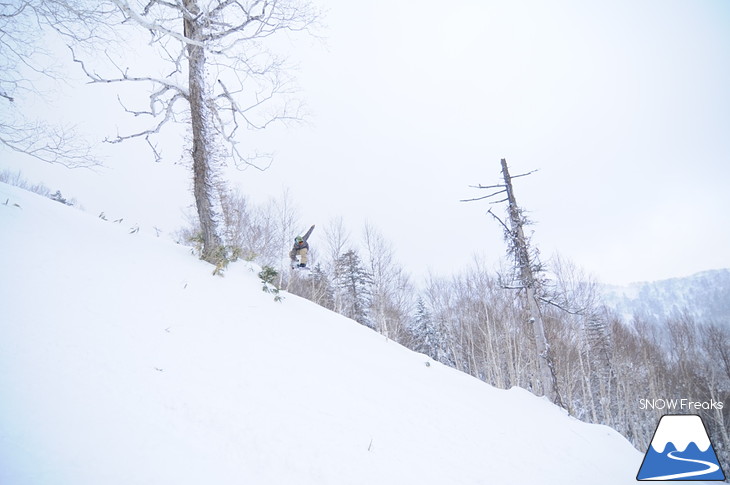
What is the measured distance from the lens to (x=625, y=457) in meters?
4.96

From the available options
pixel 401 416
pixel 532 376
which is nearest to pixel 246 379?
pixel 401 416

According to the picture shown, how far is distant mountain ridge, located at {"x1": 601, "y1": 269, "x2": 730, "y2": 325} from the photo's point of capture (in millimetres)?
119500

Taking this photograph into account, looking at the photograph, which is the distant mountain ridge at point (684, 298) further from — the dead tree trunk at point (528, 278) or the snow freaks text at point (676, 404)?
the dead tree trunk at point (528, 278)

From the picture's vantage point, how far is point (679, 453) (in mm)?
3959

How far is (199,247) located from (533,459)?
642 centimetres

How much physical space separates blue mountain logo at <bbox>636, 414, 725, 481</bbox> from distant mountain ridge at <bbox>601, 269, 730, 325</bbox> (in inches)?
5672

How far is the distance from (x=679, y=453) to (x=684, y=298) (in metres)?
217

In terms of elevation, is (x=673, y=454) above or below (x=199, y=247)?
below

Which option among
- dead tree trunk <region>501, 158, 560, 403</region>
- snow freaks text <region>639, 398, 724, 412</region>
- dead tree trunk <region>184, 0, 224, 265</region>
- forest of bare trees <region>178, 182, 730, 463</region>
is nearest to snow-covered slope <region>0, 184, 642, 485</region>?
dead tree trunk <region>184, 0, 224, 265</region>

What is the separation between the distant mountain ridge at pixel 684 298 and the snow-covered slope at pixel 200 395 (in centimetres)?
14600

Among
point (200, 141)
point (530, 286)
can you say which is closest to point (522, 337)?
point (530, 286)

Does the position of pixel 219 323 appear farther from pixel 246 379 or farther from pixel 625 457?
pixel 625 457

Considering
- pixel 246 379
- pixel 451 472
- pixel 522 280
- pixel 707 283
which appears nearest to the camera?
pixel 451 472

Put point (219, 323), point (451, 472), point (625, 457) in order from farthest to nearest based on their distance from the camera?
point (625, 457)
point (219, 323)
point (451, 472)
